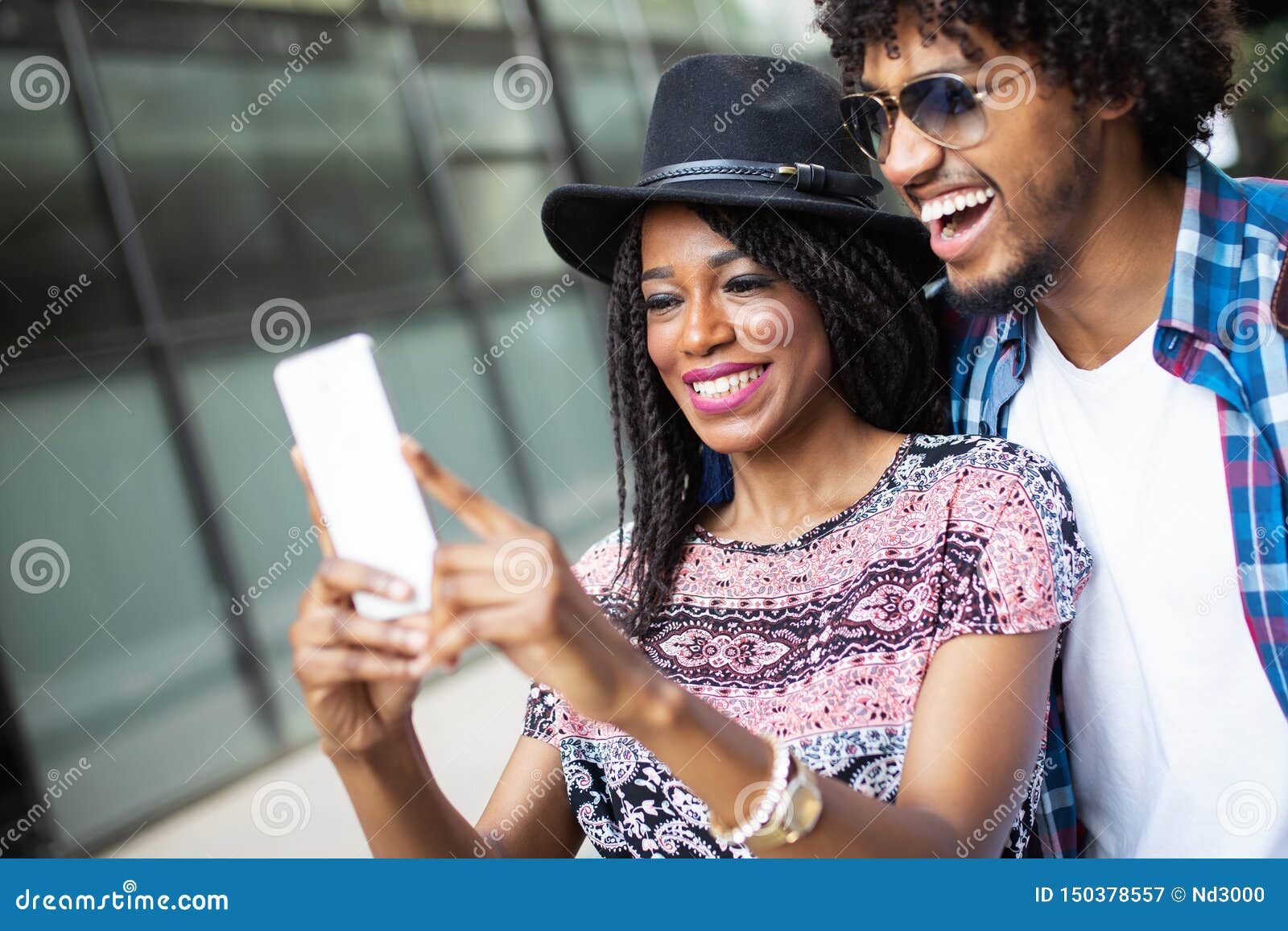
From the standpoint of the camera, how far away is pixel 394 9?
5.36 meters

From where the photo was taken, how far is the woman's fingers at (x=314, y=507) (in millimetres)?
984

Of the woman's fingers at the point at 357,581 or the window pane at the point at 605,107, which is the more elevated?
the window pane at the point at 605,107

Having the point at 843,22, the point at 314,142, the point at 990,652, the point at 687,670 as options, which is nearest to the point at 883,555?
the point at 990,652

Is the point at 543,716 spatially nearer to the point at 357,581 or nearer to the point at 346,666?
the point at 346,666

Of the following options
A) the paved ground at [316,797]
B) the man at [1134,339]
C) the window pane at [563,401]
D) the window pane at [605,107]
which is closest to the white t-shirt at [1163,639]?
the man at [1134,339]

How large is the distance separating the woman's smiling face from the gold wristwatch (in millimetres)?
561

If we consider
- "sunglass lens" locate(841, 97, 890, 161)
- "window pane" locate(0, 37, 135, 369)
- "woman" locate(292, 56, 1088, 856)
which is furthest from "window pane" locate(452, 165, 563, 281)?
"sunglass lens" locate(841, 97, 890, 161)

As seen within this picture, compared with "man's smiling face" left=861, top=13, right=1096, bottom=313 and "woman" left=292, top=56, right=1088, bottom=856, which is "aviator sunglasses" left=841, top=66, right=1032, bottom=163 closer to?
"man's smiling face" left=861, top=13, right=1096, bottom=313

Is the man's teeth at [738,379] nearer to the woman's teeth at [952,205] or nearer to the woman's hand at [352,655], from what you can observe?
the woman's teeth at [952,205]

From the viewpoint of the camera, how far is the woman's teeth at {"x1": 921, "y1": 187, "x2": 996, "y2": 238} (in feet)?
4.84

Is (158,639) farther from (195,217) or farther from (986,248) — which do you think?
(986,248)

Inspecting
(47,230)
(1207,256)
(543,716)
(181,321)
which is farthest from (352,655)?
(181,321)

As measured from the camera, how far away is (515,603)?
0.92 metres

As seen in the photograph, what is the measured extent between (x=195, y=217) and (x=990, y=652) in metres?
3.97
